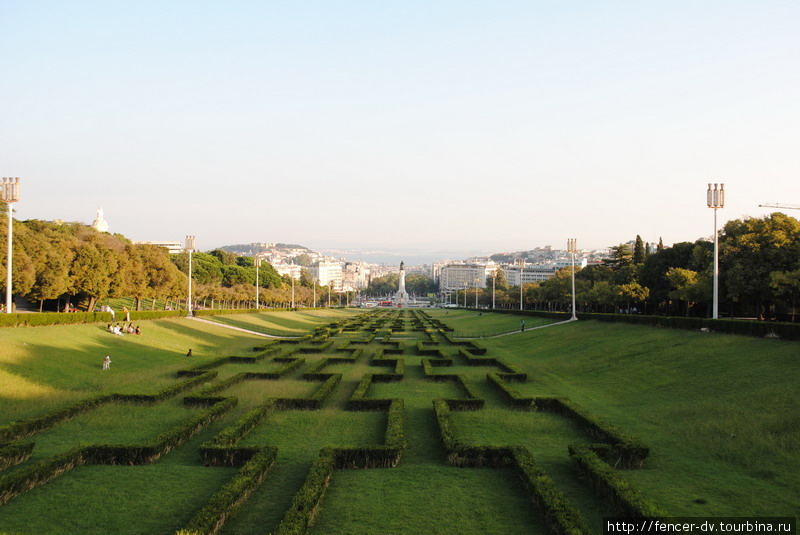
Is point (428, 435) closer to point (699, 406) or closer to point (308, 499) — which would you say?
point (308, 499)

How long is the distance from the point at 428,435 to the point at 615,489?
564 centimetres

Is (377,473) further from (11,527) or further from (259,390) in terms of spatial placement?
(259,390)

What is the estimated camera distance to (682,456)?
12.3m

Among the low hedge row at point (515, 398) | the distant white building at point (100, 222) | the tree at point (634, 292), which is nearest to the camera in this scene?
the low hedge row at point (515, 398)

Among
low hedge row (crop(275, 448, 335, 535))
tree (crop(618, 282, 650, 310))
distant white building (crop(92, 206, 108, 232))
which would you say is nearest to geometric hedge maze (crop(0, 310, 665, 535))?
low hedge row (crop(275, 448, 335, 535))

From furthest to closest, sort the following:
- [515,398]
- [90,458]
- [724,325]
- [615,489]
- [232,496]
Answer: [724,325] → [515,398] → [90,458] → [615,489] → [232,496]

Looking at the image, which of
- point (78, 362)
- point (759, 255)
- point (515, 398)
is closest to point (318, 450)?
point (515, 398)

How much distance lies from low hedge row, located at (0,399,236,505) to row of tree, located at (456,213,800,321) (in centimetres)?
3099

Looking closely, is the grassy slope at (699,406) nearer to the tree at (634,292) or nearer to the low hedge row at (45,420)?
the low hedge row at (45,420)

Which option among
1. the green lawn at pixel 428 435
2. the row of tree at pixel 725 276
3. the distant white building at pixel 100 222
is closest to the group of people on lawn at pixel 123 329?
the green lawn at pixel 428 435

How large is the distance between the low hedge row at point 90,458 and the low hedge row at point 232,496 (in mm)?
2400

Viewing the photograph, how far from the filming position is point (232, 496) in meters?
9.16

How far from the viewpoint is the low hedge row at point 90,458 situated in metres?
9.79

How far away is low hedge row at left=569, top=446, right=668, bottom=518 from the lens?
847 centimetres
